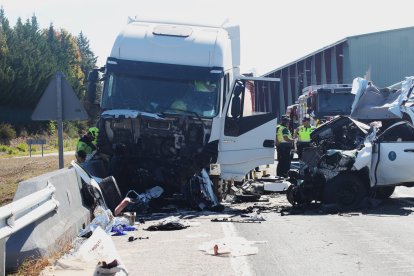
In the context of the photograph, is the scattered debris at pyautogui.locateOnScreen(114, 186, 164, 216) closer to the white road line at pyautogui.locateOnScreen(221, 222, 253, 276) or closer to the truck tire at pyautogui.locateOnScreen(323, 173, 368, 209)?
the truck tire at pyautogui.locateOnScreen(323, 173, 368, 209)

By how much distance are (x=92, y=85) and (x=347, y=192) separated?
5.38 meters

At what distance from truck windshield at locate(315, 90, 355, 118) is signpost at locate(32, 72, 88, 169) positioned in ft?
53.7

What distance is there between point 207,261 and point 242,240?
4.48 feet

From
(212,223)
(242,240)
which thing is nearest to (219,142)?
(212,223)

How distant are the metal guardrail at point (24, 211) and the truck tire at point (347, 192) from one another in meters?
5.88

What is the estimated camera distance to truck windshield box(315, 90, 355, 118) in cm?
2641

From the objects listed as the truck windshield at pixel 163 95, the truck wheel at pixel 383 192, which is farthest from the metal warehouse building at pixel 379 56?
the truck windshield at pixel 163 95

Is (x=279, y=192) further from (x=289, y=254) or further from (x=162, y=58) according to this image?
(x=289, y=254)

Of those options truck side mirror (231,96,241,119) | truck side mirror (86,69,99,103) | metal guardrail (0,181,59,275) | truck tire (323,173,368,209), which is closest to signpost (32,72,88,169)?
truck side mirror (86,69,99,103)

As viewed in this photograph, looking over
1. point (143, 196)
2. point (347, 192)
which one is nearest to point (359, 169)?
point (347, 192)

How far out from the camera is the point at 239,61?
14.7 meters

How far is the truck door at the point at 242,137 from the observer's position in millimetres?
13141

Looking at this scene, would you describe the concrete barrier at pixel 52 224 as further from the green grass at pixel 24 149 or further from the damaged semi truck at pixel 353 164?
the green grass at pixel 24 149

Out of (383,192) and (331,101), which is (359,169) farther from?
(331,101)
